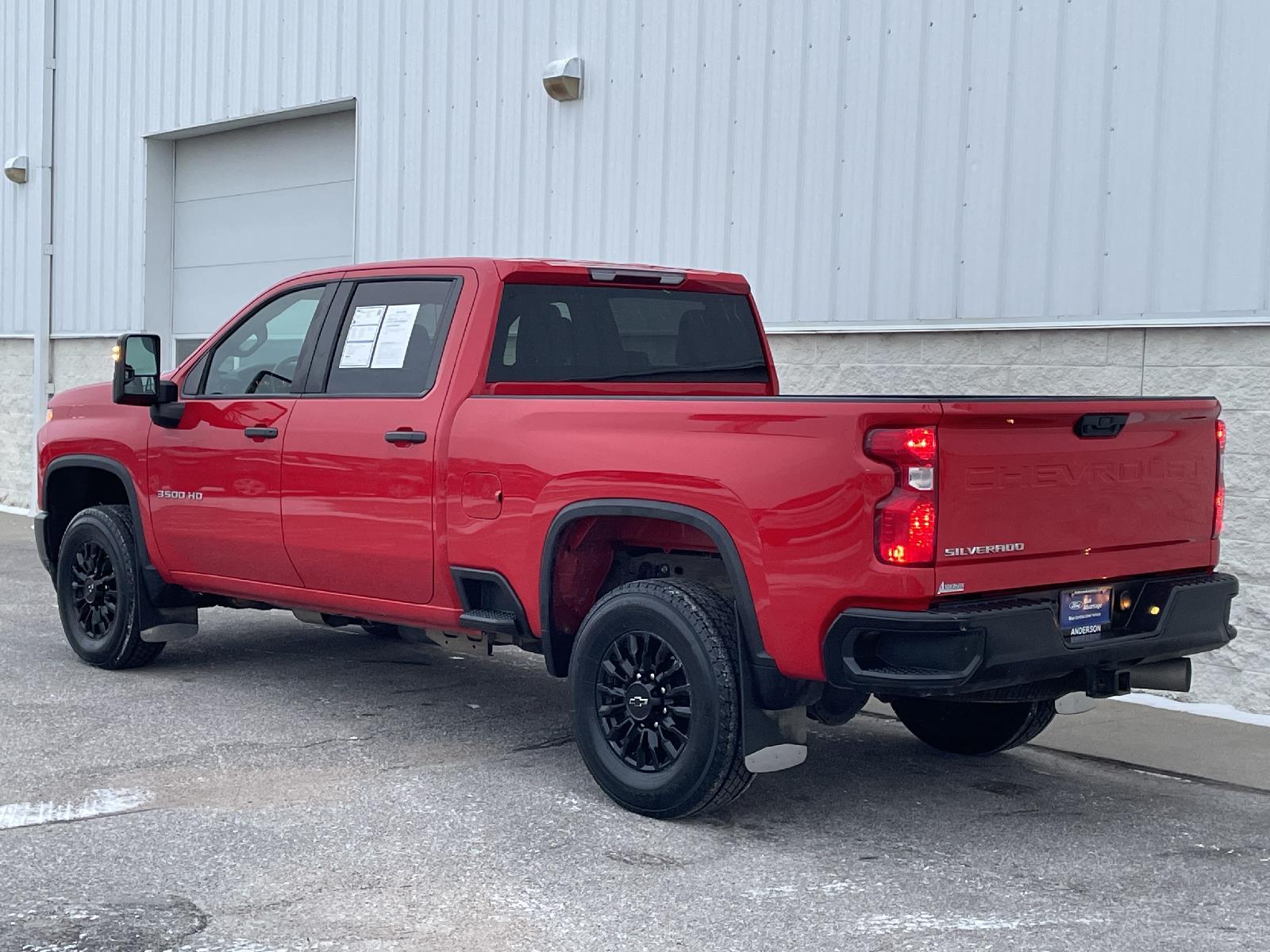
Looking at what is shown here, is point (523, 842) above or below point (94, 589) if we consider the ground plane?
below

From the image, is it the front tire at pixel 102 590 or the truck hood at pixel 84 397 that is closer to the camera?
the front tire at pixel 102 590

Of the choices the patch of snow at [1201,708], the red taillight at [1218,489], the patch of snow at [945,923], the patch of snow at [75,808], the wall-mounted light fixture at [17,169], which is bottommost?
the patch of snow at [1201,708]

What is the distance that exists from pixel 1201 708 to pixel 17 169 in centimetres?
1333

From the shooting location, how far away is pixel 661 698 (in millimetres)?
5203

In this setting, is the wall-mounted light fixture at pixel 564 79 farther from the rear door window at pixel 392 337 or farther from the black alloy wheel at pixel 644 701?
the black alloy wheel at pixel 644 701

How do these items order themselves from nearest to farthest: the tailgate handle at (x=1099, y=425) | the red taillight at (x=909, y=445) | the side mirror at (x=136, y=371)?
the red taillight at (x=909, y=445) < the tailgate handle at (x=1099, y=425) < the side mirror at (x=136, y=371)

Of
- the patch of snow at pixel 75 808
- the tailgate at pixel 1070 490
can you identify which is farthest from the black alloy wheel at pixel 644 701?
the patch of snow at pixel 75 808

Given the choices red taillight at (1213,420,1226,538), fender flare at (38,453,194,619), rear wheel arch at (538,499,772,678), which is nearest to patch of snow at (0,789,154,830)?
rear wheel arch at (538,499,772,678)

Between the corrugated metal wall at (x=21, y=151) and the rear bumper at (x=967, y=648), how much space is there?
44.1 feet

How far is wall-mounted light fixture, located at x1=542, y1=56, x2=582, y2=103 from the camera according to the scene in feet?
34.9

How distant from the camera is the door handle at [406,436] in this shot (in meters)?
5.92

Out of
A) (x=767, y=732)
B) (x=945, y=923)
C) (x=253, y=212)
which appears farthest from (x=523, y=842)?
(x=253, y=212)

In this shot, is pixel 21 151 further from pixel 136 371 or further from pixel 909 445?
pixel 909 445

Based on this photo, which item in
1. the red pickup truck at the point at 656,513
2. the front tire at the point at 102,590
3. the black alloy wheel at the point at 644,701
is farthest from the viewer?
the front tire at the point at 102,590
